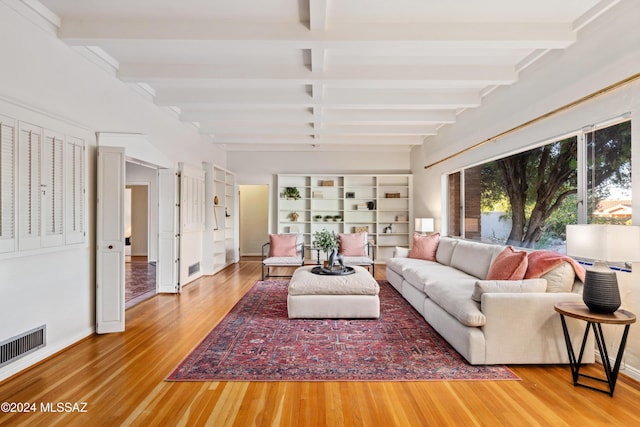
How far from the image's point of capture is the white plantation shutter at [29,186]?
262cm

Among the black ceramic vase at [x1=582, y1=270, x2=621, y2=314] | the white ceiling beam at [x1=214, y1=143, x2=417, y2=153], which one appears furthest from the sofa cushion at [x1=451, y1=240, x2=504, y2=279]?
the white ceiling beam at [x1=214, y1=143, x2=417, y2=153]

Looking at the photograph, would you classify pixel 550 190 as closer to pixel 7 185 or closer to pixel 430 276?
pixel 430 276

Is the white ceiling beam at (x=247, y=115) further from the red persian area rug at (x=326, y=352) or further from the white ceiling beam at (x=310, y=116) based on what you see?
the red persian area rug at (x=326, y=352)

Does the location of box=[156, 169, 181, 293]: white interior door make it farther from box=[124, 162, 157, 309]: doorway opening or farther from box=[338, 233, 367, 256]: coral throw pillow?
box=[338, 233, 367, 256]: coral throw pillow

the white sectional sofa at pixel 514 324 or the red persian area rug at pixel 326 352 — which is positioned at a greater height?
the white sectional sofa at pixel 514 324

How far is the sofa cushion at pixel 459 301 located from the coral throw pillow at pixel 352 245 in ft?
9.22

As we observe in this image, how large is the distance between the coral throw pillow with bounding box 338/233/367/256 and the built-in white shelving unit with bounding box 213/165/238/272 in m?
2.64

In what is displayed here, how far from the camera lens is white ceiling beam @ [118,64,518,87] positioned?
3775 mm

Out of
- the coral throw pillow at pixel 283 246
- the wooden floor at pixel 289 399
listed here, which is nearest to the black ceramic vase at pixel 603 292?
the wooden floor at pixel 289 399

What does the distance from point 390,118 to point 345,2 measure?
2.93m

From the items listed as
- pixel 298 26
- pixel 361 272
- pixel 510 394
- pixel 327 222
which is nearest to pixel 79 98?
pixel 298 26

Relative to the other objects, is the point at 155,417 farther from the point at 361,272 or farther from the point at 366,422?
the point at 361,272

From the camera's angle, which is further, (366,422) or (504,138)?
(504,138)

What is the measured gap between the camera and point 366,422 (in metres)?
2.00
